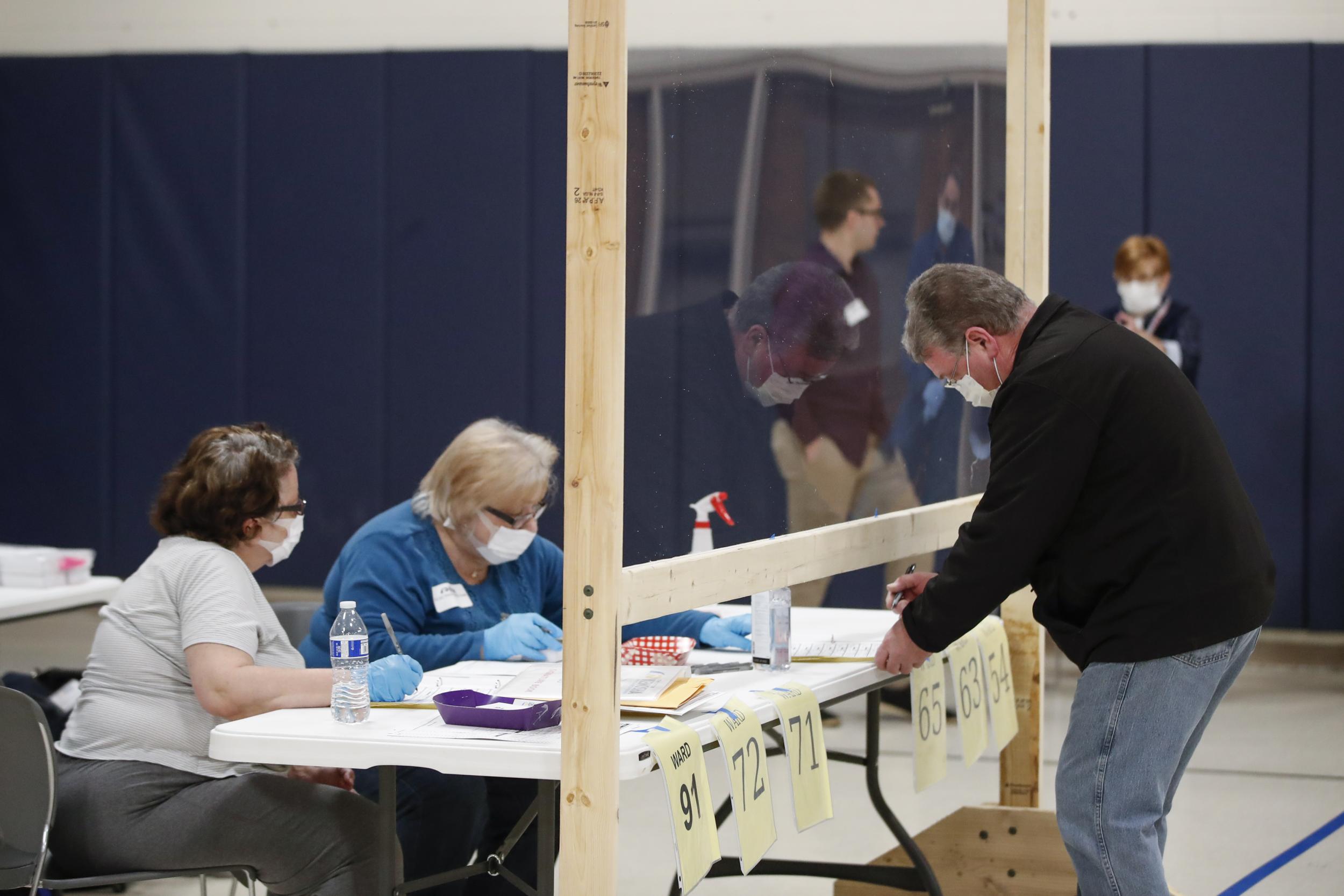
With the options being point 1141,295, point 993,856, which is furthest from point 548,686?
point 1141,295

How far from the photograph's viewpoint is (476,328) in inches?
223

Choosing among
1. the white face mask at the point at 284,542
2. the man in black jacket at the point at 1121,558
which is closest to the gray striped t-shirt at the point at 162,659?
the white face mask at the point at 284,542

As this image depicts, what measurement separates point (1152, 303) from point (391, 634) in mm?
3669

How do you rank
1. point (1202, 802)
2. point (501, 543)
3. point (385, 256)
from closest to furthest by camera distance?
point (501, 543)
point (1202, 802)
point (385, 256)

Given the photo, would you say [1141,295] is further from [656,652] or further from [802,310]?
[656,652]

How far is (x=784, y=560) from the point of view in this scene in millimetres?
2039

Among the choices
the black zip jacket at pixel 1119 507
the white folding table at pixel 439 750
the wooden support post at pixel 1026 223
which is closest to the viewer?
the white folding table at pixel 439 750

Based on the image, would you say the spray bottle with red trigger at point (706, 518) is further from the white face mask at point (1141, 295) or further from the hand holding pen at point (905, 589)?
the white face mask at point (1141, 295)

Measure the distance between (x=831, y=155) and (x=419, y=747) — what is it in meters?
1.19

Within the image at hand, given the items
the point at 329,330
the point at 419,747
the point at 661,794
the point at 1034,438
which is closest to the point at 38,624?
the point at 329,330

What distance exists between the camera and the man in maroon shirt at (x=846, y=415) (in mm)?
2176

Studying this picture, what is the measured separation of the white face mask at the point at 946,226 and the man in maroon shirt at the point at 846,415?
218mm

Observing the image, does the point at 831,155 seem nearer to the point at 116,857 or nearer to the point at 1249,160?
the point at 116,857

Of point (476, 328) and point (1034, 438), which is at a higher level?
point (476, 328)
